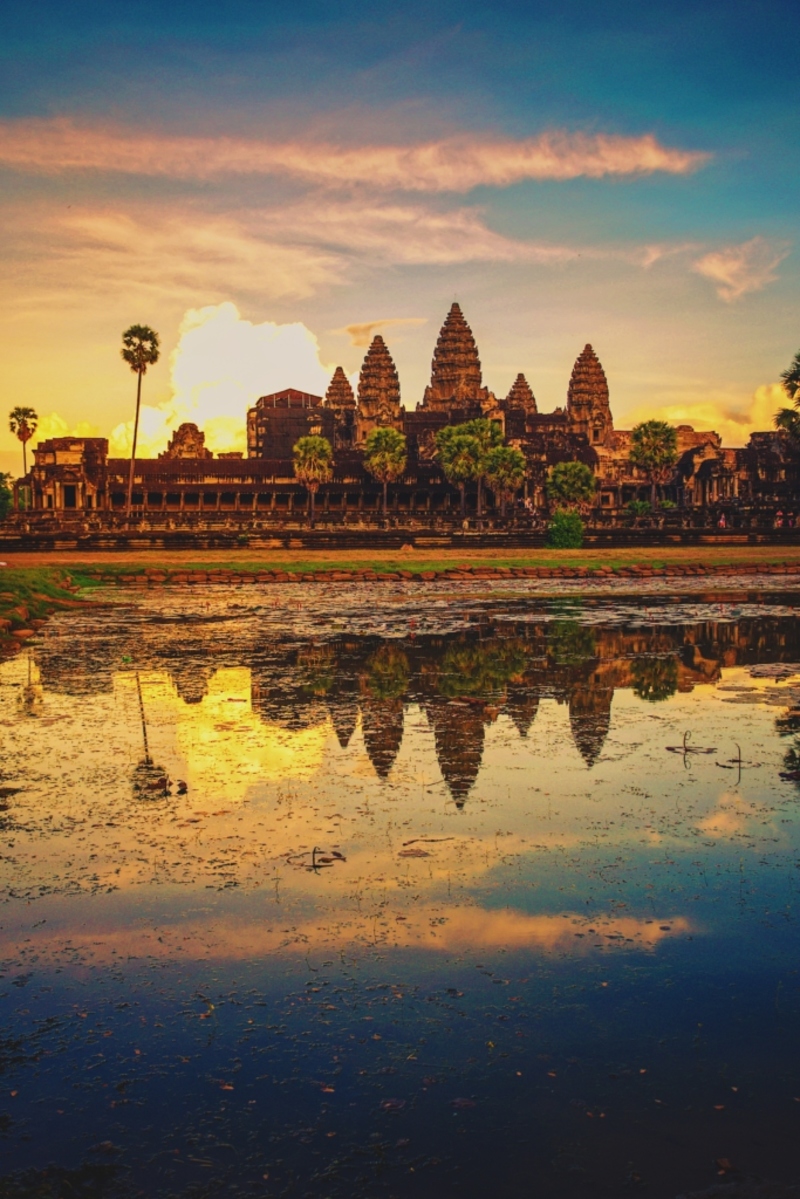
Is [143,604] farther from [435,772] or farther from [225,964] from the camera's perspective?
[225,964]

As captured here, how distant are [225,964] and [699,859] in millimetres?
3305

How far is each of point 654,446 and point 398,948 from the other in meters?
100

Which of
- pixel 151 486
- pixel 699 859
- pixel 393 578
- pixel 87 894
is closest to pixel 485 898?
pixel 699 859

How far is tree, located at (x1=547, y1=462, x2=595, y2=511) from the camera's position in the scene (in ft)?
354

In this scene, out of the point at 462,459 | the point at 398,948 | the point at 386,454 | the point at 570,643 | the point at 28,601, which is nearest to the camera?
the point at 398,948

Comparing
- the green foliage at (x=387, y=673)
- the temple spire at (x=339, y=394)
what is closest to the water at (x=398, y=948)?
the green foliage at (x=387, y=673)

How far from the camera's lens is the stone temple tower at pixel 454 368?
437ft

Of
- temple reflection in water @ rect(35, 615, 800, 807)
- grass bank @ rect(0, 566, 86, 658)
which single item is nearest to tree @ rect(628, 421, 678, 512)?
grass bank @ rect(0, 566, 86, 658)

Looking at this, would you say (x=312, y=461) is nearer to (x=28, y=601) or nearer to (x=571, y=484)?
(x=571, y=484)

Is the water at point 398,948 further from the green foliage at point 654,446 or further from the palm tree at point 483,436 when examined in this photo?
the green foliage at point 654,446

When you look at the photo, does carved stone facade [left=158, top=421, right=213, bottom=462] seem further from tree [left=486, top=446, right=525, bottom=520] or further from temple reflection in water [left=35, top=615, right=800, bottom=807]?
temple reflection in water [left=35, top=615, right=800, bottom=807]

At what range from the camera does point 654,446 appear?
338ft

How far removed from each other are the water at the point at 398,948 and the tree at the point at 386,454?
90.1 m

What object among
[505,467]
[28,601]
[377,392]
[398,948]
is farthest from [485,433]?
[398,948]
